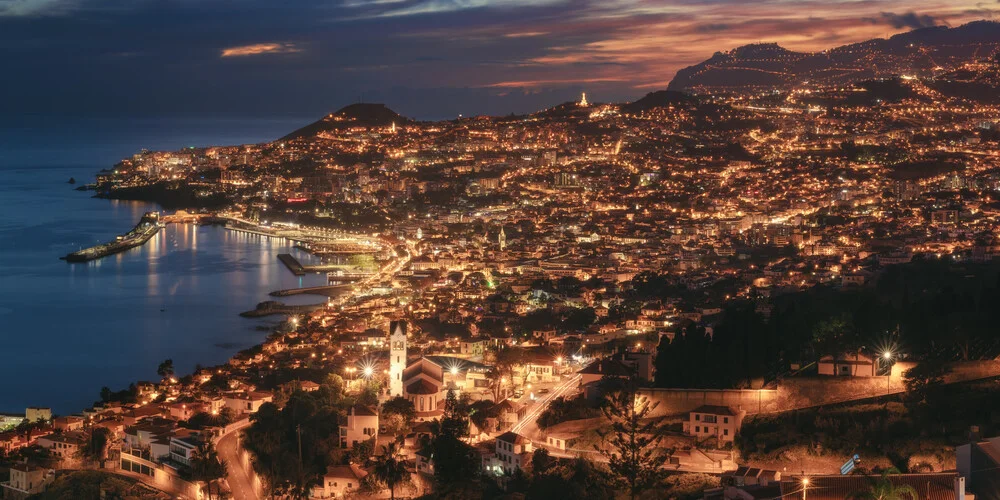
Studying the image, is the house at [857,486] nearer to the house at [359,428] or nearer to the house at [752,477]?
the house at [752,477]

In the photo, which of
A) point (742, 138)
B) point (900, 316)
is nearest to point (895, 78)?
point (742, 138)

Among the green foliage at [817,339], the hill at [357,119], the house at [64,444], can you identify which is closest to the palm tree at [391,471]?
the green foliage at [817,339]

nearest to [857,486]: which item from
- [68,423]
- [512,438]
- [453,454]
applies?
[512,438]

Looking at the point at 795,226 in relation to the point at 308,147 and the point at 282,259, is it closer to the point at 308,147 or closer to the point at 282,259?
the point at 282,259

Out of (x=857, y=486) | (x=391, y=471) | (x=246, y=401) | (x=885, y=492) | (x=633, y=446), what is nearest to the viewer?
(x=885, y=492)

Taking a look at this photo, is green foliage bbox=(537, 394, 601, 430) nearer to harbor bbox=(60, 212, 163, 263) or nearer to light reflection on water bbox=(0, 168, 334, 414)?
light reflection on water bbox=(0, 168, 334, 414)

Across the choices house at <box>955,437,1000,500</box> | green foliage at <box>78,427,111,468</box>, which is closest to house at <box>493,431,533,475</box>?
house at <box>955,437,1000,500</box>

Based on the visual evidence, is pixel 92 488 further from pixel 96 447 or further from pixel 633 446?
pixel 633 446
